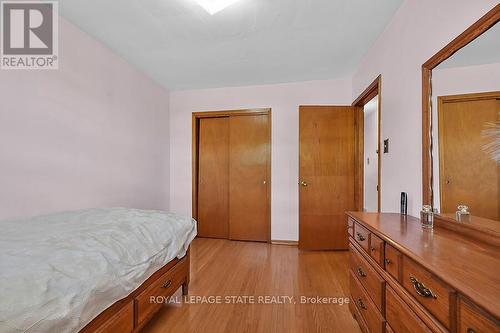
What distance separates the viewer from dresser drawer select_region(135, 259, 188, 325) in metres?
1.27

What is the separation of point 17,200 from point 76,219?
48cm

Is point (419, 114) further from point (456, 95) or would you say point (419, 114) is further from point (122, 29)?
point (122, 29)

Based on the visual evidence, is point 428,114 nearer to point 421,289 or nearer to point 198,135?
point 421,289

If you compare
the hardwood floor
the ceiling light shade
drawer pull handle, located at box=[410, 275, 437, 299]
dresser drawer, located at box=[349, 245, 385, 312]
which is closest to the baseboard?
the hardwood floor

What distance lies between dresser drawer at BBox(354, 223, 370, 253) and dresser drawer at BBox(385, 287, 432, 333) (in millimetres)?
320

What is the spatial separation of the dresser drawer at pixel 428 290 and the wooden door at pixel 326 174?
194 cm

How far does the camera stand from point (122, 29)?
1.96m

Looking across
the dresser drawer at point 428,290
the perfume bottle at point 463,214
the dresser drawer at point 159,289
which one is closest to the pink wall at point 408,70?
the perfume bottle at point 463,214

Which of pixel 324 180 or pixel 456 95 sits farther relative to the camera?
pixel 324 180

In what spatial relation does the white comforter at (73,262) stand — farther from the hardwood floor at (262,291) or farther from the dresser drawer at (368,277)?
the dresser drawer at (368,277)

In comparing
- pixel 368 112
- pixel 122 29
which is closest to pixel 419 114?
pixel 122 29

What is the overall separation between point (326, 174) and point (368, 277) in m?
1.72

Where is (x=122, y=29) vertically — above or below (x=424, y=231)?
above

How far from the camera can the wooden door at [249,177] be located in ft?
10.6
